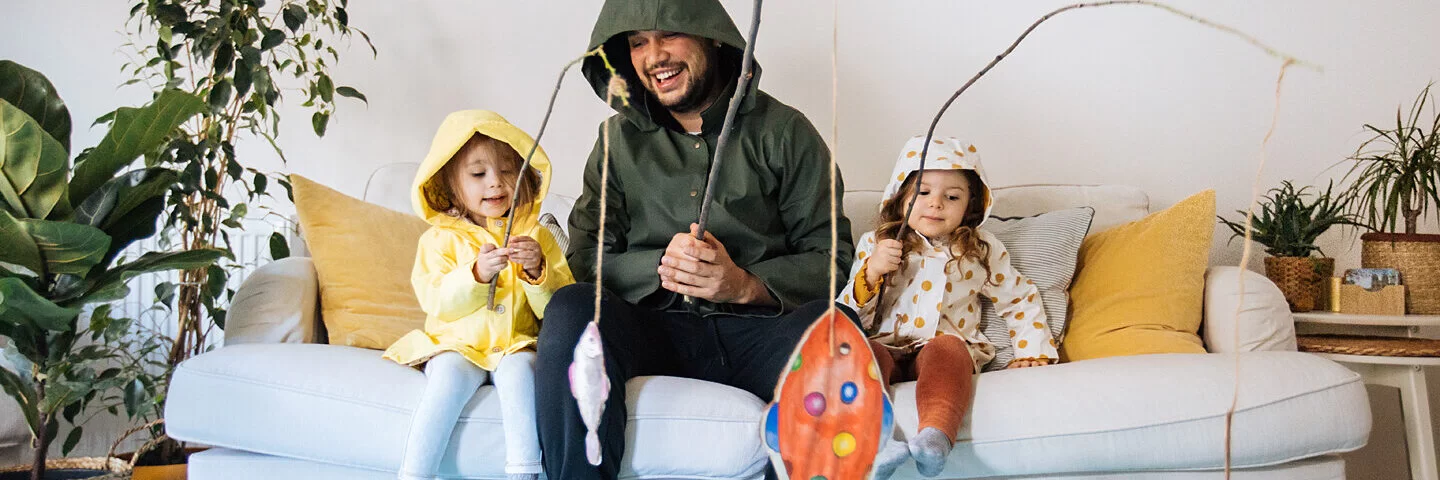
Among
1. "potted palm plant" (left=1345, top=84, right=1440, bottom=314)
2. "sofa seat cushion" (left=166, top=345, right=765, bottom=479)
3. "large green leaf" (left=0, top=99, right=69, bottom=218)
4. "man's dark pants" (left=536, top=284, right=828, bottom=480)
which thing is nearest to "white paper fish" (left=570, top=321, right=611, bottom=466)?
"man's dark pants" (left=536, top=284, right=828, bottom=480)

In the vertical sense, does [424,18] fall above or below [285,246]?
above

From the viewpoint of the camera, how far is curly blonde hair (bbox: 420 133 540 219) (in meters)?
1.76

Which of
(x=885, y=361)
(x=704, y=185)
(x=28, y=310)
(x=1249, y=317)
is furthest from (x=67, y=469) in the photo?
(x=1249, y=317)

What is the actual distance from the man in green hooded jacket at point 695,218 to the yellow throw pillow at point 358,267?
39cm

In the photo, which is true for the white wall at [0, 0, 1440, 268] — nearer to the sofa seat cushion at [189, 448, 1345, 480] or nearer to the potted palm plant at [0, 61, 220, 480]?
the potted palm plant at [0, 61, 220, 480]

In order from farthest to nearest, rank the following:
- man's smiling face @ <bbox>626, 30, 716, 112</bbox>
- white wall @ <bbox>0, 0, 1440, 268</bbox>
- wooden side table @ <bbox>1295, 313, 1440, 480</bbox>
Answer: white wall @ <bbox>0, 0, 1440, 268</bbox>
man's smiling face @ <bbox>626, 30, 716, 112</bbox>
wooden side table @ <bbox>1295, 313, 1440, 480</bbox>

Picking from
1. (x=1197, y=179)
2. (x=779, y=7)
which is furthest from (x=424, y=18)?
A: (x=1197, y=179)

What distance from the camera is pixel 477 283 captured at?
163 centimetres

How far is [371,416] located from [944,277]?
108 cm

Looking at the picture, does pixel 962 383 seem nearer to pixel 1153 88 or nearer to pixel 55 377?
pixel 1153 88

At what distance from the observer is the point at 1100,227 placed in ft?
7.29

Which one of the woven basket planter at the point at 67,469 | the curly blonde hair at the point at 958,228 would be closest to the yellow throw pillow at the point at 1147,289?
the curly blonde hair at the point at 958,228

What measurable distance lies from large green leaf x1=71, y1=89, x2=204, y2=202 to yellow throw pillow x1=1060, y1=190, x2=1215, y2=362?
1785mm

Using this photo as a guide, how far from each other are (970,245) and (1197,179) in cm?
106
